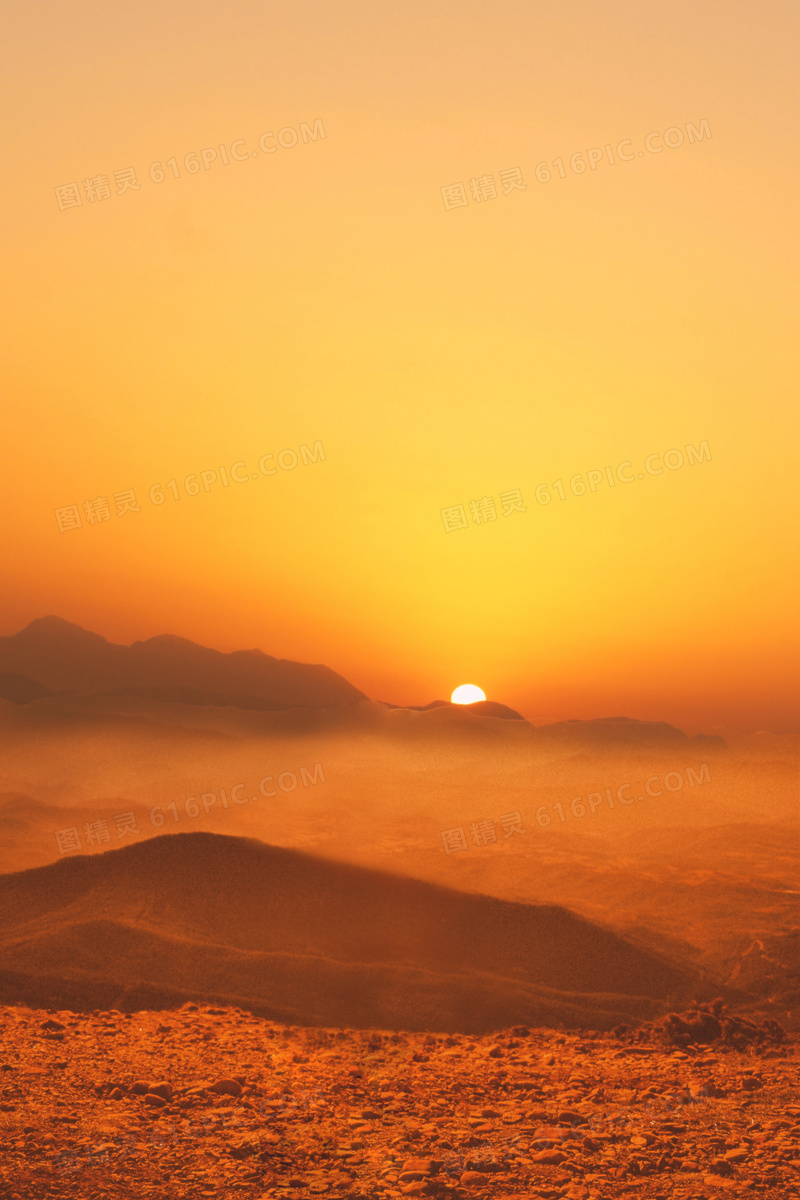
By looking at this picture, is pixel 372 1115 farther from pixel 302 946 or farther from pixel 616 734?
pixel 616 734

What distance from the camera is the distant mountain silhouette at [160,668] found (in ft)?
342

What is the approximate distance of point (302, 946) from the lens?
55.7 ft

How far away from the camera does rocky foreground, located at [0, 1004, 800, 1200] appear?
645 cm

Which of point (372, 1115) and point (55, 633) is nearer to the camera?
point (372, 1115)

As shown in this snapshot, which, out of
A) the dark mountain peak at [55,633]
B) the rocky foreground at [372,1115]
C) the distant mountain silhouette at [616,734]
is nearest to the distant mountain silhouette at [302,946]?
the rocky foreground at [372,1115]

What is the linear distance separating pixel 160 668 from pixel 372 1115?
107921 mm

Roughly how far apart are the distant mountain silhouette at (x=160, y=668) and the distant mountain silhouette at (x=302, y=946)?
260ft

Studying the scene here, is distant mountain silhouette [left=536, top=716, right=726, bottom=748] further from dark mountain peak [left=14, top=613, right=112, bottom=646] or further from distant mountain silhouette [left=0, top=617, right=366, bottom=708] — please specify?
dark mountain peak [left=14, top=613, right=112, bottom=646]

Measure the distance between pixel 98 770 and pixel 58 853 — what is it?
31.4 meters

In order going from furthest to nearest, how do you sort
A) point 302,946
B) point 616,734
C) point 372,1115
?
1. point 616,734
2. point 302,946
3. point 372,1115

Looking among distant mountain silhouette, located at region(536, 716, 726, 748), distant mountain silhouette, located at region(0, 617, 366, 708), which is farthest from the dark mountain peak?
distant mountain silhouette, located at region(536, 716, 726, 748)

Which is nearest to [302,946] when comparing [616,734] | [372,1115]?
[372,1115]

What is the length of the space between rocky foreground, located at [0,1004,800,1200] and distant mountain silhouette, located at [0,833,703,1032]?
77.1 inches

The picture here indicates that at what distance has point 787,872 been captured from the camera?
1268 inches
